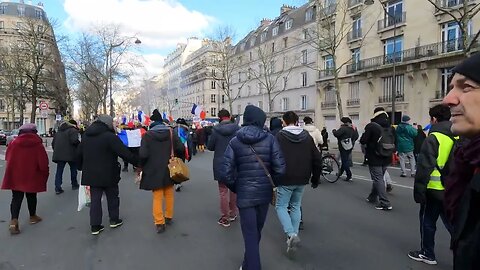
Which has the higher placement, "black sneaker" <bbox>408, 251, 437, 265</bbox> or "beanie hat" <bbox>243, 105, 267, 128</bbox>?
"beanie hat" <bbox>243, 105, 267, 128</bbox>

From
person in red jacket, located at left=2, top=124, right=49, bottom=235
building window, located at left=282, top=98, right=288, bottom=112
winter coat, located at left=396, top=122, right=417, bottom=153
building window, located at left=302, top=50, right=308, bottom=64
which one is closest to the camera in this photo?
person in red jacket, located at left=2, top=124, right=49, bottom=235

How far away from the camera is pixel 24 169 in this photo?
5.78 metres

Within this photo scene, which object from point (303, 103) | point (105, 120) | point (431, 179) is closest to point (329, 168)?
point (431, 179)

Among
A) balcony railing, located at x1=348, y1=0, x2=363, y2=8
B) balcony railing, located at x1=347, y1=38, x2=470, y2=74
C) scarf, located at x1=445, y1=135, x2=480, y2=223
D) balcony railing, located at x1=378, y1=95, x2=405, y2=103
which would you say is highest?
balcony railing, located at x1=348, y1=0, x2=363, y2=8

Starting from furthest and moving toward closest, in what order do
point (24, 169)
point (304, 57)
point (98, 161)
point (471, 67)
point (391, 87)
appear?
point (304, 57) → point (391, 87) → point (24, 169) → point (98, 161) → point (471, 67)

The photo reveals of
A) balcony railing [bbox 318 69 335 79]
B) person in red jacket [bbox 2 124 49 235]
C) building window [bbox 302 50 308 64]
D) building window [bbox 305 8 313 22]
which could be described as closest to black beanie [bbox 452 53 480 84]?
person in red jacket [bbox 2 124 49 235]

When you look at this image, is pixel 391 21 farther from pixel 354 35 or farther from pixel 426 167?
pixel 426 167

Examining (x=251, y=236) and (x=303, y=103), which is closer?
(x=251, y=236)

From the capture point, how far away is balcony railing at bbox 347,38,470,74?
1033 inches

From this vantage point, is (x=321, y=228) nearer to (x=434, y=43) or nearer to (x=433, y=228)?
(x=433, y=228)

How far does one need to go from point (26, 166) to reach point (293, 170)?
4.27 metres

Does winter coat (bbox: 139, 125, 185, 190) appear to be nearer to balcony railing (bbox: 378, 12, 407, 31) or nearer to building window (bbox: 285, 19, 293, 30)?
balcony railing (bbox: 378, 12, 407, 31)

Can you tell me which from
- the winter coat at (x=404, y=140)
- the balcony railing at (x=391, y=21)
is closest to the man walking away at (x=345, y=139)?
the winter coat at (x=404, y=140)

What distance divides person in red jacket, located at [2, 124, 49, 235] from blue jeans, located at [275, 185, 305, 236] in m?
3.93
